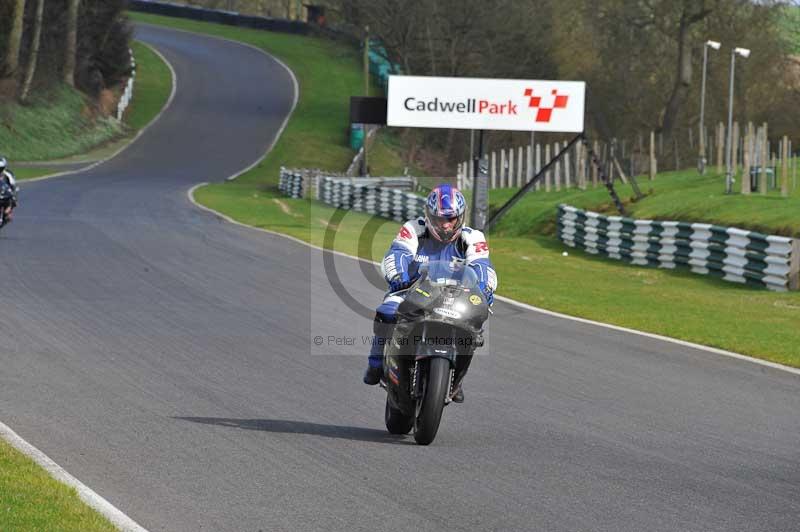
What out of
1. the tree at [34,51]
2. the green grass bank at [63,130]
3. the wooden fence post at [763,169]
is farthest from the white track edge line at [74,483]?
the tree at [34,51]

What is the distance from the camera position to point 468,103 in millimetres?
29531

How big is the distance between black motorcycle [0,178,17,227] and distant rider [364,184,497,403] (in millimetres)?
15936

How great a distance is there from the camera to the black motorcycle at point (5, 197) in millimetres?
23281

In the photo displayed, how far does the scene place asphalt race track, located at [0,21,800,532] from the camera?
6945 mm

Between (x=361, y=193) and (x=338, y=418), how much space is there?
32.4 meters

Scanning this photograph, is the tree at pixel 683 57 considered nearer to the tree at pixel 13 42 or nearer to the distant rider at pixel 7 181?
the tree at pixel 13 42

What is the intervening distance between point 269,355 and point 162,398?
8.32ft

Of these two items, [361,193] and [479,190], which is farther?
[361,193]

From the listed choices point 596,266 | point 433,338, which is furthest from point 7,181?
point 433,338

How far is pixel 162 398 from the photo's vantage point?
10156 mm

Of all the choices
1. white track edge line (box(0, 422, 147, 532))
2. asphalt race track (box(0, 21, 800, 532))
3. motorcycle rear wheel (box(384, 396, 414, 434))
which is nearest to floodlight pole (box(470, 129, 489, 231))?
asphalt race track (box(0, 21, 800, 532))

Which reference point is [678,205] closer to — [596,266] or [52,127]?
[596,266]

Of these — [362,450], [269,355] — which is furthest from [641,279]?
[362,450]

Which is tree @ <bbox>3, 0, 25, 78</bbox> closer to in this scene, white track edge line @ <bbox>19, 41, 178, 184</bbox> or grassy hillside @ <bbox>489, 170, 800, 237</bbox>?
white track edge line @ <bbox>19, 41, 178, 184</bbox>
